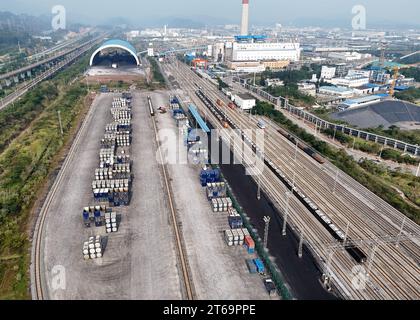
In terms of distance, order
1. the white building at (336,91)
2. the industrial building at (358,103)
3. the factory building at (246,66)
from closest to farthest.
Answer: the industrial building at (358,103), the white building at (336,91), the factory building at (246,66)

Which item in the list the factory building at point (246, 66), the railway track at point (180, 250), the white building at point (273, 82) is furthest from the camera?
the factory building at point (246, 66)

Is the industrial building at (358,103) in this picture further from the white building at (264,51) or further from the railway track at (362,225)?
the white building at (264,51)

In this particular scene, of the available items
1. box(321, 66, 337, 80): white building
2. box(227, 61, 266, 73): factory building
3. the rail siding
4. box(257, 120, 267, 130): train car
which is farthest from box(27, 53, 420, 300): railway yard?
box(227, 61, 266, 73): factory building

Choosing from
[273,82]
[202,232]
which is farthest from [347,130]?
[273,82]

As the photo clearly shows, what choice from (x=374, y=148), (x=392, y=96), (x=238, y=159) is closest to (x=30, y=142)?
(x=238, y=159)

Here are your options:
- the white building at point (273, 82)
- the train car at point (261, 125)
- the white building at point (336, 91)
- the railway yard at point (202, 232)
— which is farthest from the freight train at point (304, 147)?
the white building at point (273, 82)

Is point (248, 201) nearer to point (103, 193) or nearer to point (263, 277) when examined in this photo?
point (263, 277)
